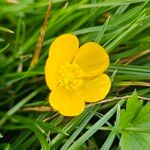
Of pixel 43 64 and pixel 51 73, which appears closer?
pixel 51 73

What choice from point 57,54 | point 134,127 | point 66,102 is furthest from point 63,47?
point 134,127

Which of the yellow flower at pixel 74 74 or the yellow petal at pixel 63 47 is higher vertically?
the yellow petal at pixel 63 47

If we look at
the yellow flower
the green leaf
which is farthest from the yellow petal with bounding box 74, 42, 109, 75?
the green leaf

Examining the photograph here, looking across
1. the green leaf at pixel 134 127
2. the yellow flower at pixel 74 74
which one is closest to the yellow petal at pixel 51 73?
the yellow flower at pixel 74 74

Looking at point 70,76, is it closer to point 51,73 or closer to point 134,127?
point 51,73

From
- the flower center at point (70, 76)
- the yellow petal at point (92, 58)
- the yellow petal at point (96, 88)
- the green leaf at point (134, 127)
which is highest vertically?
the yellow petal at point (92, 58)

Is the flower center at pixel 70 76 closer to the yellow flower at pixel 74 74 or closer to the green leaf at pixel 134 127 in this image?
the yellow flower at pixel 74 74

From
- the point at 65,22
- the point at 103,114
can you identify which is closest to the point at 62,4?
the point at 65,22
